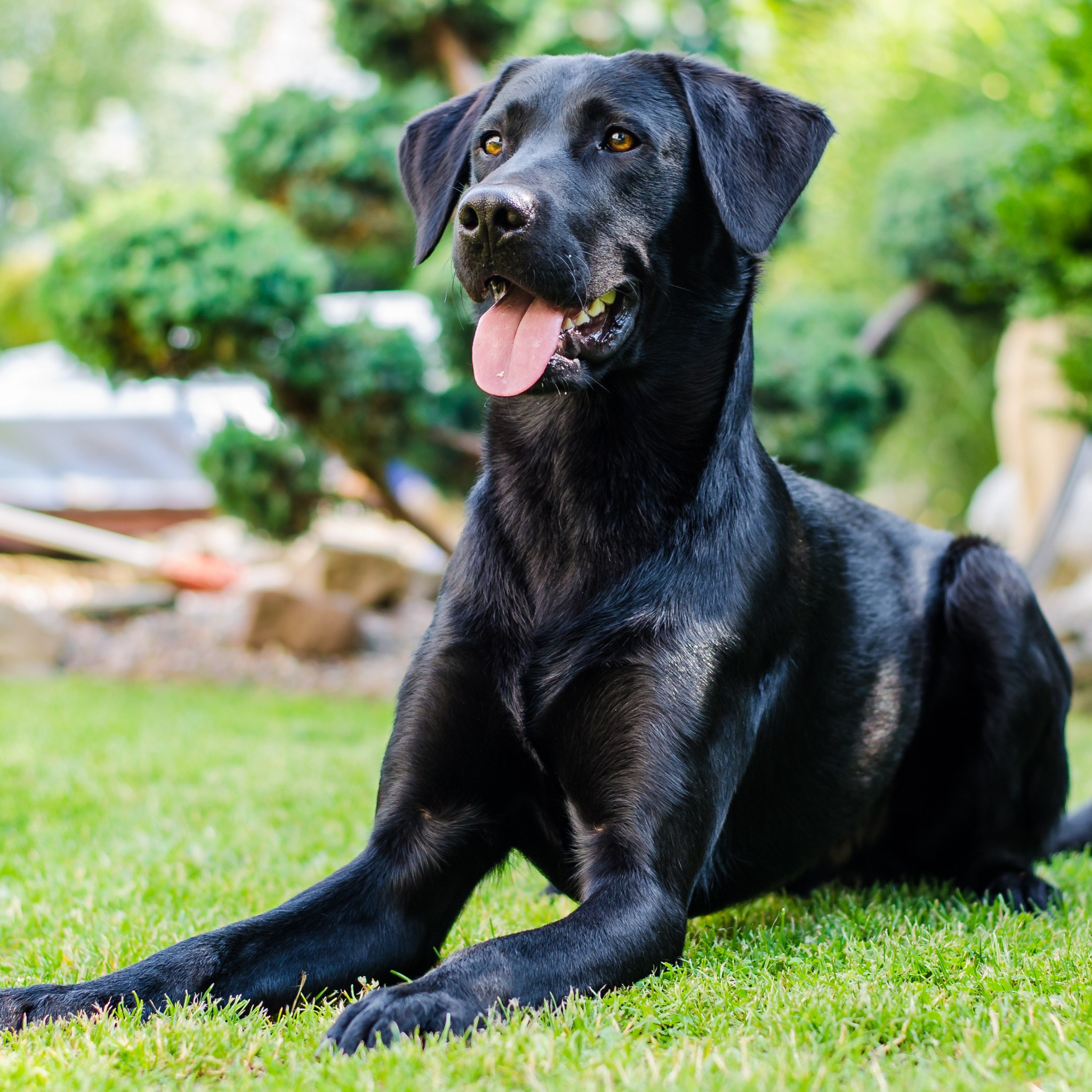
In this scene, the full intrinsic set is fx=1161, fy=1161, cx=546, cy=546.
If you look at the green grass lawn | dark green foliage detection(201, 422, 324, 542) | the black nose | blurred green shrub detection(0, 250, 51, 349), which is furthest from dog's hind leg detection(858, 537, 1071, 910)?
blurred green shrub detection(0, 250, 51, 349)

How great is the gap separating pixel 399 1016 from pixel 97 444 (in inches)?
513

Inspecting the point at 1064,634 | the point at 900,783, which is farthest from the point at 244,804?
the point at 1064,634

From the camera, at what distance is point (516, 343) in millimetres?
2193

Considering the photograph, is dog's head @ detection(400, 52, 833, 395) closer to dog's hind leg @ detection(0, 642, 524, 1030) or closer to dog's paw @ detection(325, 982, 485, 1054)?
dog's hind leg @ detection(0, 642, 524, 1030)

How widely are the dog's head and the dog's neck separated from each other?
0.10 meters

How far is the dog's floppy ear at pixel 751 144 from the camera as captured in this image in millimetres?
2314

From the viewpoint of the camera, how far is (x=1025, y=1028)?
1675 mm

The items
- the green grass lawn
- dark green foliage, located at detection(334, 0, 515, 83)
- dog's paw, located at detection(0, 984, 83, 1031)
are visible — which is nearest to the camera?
the green grass lawn

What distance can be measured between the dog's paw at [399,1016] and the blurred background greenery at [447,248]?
2.55 m

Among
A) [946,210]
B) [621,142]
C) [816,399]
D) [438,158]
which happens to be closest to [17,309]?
[946,210]

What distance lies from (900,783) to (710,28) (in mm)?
5855

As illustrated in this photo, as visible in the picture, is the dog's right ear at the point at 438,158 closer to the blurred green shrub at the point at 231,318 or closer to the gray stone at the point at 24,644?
the blurred green shrub at the point at 231,318

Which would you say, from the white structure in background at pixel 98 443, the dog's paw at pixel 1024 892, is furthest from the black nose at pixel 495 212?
the white structure in background at pixel 98 443

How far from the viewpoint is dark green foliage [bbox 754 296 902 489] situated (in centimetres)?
652
